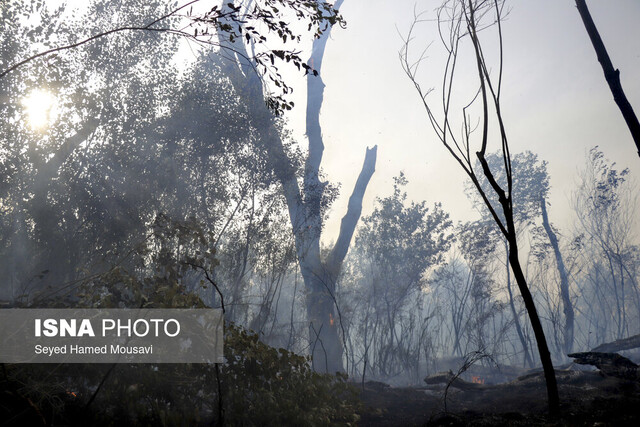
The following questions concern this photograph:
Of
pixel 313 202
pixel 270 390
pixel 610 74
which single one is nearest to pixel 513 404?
pixel 270 390

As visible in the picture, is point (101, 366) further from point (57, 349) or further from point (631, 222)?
point (631, 222)

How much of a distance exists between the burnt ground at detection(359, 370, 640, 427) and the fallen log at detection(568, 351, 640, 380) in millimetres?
381

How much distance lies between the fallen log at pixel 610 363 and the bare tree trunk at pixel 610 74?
7.20m

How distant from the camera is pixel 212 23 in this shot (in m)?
4.18

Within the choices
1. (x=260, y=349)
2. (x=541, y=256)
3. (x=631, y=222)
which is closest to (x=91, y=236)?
(x=260, y=349)

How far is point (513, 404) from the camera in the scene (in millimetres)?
9859

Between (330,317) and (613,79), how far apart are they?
21.4m

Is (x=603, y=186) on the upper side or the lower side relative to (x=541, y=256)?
upper

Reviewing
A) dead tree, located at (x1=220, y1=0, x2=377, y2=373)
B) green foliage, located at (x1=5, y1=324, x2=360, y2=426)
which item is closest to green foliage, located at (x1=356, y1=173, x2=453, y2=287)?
dead tree, located at (x1=220, y1=0, x2=377, y2=373)

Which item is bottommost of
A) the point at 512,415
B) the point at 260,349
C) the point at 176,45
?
the point at 512,415

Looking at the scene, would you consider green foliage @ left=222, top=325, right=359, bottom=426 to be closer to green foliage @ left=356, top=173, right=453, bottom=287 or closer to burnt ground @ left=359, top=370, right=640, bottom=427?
burnt ground @ left=359, top=370, right=640, bottom=427

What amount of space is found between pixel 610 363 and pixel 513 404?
2.72 meters

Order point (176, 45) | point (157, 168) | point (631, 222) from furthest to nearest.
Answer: point (631, 222) < point (176, 45) < point (157, 168)

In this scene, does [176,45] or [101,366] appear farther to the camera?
[176,45]
